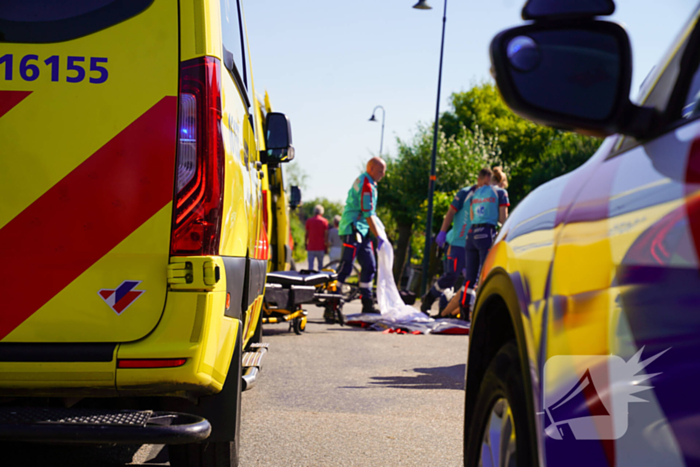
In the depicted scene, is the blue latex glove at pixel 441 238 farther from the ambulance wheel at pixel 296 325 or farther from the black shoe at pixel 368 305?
the ambulance wheel at pixel 296 325

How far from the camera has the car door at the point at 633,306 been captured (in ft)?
3.75

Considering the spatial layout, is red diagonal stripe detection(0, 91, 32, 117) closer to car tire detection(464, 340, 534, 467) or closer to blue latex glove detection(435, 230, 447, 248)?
car tire detection(464, 340, 534, 467)

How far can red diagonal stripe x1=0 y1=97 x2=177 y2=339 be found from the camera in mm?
2537

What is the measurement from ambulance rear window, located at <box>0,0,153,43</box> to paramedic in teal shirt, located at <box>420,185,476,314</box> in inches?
331

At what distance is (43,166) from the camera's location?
8.38ft

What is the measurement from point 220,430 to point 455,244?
8500 millimetres

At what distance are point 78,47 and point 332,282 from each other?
795 cm

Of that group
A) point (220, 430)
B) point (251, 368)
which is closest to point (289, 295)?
point (251, 368)

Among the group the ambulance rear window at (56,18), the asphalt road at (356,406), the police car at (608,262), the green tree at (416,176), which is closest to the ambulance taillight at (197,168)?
the ambulance rear window at (56,18)

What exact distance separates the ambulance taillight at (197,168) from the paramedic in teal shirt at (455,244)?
324 inches

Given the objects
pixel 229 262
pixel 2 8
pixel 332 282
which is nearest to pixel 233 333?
pixel 229 262

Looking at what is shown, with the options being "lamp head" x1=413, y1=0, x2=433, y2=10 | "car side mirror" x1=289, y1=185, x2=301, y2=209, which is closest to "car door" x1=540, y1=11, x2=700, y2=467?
"car side mirror" x1=289, y1=185, x2=301, y2=209

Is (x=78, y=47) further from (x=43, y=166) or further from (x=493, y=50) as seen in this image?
(x=493, y=50)

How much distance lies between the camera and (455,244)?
11.1m
